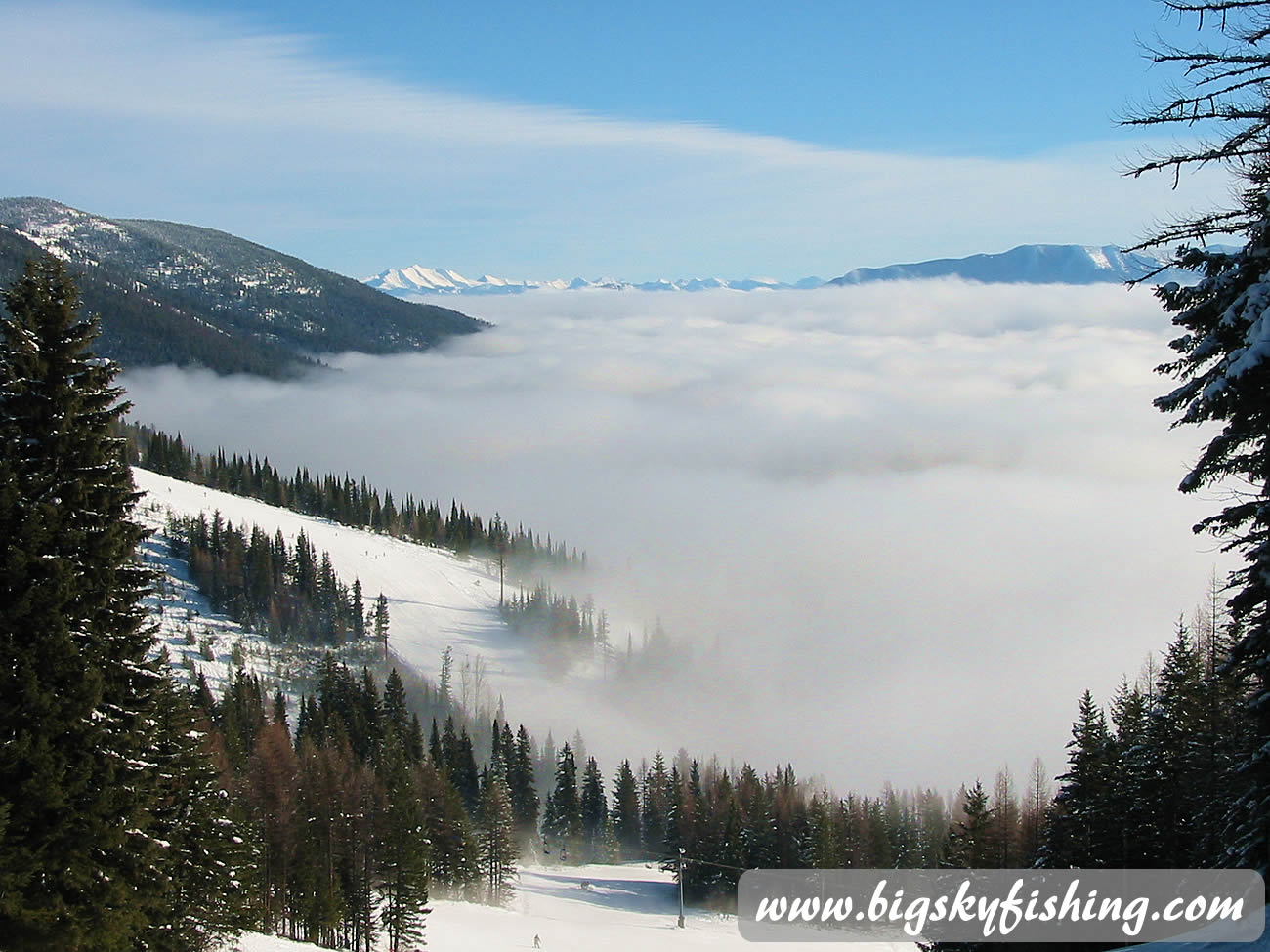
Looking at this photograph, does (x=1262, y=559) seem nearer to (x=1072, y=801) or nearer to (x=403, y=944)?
(x=1072, y=801)

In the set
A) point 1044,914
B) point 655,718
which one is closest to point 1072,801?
point 1044,914

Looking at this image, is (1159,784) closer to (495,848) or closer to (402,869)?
(402,869)

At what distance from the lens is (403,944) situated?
46.5 m

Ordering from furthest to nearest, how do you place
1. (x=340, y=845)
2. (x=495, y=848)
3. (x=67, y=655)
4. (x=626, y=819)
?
(x=626, y=819), (x=495, y=848), (x=340, y=845), (x=67, y=655)

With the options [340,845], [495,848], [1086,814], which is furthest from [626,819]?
[1086,814]

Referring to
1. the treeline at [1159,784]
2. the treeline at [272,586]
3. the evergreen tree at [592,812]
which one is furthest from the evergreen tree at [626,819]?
the treeline at [1159,784]

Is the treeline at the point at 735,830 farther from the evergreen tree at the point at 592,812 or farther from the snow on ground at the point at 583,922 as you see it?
the snow on ground at the point at 583,922

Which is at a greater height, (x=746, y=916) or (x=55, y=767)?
(x=55, y=767)

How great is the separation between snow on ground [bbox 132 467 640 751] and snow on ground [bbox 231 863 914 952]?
8100cm

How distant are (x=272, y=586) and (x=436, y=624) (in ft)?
110

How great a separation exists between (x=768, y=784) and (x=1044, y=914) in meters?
79.1

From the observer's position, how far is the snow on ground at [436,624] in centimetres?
16575

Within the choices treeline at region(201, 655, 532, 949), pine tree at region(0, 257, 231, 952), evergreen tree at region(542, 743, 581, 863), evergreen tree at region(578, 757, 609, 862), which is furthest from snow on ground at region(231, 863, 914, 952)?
evergreen tree at region(578, 757, 609, 862)

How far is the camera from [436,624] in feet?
588
